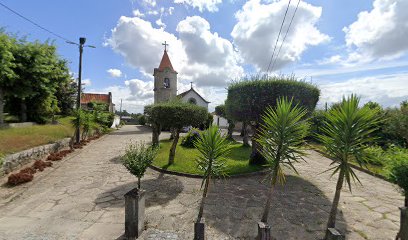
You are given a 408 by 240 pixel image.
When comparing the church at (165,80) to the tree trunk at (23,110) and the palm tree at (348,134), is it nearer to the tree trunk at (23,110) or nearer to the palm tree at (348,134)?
the tree trunk at (23,110)

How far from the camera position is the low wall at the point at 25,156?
30.9 ft

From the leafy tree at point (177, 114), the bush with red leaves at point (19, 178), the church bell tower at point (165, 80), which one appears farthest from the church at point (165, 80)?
the bush with red leaves at point (19, 178)

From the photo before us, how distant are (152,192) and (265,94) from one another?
5.82m

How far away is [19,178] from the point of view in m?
8.74

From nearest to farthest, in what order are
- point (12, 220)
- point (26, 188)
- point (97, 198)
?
point (12, 220) < point (97, 198) < point (26, 188)

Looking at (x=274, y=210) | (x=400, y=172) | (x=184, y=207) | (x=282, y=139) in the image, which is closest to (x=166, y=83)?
(x=184, y=207)

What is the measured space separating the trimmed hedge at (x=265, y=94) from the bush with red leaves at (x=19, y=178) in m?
8.56

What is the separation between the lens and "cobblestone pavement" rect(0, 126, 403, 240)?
5.25m

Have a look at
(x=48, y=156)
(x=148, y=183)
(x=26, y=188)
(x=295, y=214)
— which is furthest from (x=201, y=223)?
(x=48, y=156)

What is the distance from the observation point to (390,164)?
4.76 m

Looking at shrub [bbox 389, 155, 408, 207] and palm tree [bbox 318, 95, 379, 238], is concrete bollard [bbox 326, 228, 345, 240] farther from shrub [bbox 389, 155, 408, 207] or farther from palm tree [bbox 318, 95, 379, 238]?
shrub [bbox 389, 155, 408, 207]

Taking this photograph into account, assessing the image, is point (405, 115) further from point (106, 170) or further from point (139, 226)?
point (106, 170)

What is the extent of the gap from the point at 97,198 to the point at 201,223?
409 centimetres

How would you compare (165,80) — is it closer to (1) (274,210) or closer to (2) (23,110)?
(2) (23,110)
